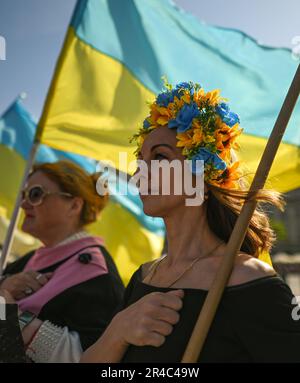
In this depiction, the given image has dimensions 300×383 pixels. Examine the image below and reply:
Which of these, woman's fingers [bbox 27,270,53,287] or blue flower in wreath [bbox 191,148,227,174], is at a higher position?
blue flower in wreath [bbox 191,148,227,174]

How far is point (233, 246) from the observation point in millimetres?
1520

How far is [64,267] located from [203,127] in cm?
127

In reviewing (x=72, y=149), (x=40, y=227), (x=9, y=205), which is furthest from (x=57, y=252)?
(x=9, y=205)

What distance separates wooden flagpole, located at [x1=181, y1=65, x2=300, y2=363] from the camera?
142cm

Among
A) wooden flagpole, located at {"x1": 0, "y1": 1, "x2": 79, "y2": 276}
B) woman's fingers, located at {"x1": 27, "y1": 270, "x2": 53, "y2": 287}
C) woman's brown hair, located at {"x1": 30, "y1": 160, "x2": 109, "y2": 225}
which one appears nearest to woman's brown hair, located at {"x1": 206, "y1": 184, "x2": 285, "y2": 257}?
woman's fingers, located at {"x1": 27, "y1": 270, "x2": 53, "y2": 287}

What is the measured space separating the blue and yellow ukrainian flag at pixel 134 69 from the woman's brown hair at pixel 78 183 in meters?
0.40

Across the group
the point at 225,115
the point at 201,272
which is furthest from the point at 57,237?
the point at 201,272

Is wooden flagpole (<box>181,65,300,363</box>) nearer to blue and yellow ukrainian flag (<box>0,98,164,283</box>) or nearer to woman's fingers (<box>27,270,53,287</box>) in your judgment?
woman's fingers (<box>27,270,53,287</box>)

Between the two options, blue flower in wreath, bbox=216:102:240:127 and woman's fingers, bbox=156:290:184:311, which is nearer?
woman's fingers, bbox=156:290:184:311

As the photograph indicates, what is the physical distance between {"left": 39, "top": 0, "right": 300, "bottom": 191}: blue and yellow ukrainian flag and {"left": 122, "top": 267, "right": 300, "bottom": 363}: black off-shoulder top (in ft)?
7.20

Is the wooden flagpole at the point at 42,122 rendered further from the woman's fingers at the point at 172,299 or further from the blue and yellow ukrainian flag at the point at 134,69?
the woman's fingers at the point at 172,299

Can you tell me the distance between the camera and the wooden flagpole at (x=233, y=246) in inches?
55.9

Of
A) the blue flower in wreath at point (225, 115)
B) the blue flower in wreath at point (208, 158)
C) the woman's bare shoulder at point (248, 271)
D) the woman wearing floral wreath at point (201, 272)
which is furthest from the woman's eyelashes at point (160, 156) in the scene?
the woman's bare shoulder at point (248, 271)
